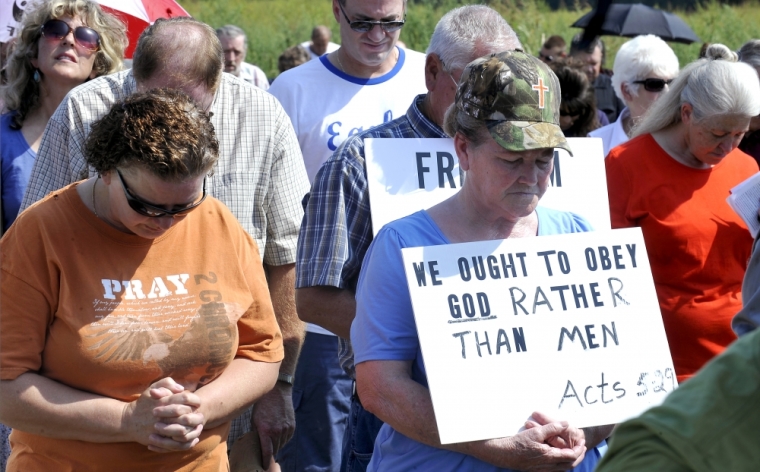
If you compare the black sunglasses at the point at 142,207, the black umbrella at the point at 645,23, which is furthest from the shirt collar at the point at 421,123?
the black umbrella at the point at 645,23

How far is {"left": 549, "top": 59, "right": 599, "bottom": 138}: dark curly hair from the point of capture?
261 inches

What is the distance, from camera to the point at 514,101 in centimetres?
243

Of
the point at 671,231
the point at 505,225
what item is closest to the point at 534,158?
the point at 505,225

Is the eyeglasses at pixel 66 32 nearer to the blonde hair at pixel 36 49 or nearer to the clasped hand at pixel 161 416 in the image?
the blonde hair at pixel 36 49

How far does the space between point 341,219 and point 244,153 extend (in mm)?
684

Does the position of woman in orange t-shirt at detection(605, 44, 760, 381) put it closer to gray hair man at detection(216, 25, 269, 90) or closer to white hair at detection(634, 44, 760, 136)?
white hair at detection(634, 44, 760, 136)

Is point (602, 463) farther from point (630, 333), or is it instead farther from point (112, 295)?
point (112, 295)

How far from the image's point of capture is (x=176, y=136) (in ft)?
8.91

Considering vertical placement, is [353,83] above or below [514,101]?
below

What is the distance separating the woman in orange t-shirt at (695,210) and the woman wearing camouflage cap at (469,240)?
5.26 feet

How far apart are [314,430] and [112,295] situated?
4.95ft

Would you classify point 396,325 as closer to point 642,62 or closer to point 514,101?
point 514,101

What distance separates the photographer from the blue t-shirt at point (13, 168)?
13.5 feet

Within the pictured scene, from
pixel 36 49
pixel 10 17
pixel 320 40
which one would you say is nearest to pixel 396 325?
pixel 36 49
